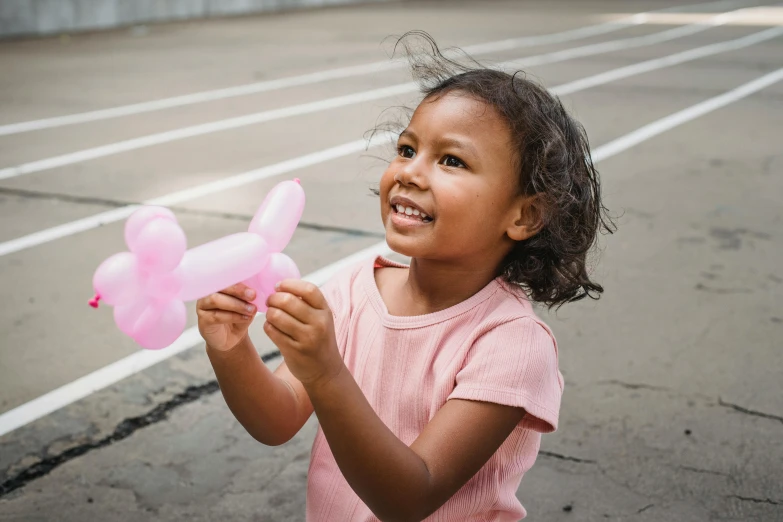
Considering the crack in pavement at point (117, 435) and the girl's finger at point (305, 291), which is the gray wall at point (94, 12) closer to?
the crack in pavement at point (117, 435)

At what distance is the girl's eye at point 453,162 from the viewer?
1.61m

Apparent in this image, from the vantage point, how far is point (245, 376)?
62.8 inches

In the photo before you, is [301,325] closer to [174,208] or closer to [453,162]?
[453,162]

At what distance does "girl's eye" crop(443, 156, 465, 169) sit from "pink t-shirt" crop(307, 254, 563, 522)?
240mm

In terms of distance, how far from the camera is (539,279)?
177cm

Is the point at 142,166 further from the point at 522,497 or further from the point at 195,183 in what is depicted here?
the point at 522,497

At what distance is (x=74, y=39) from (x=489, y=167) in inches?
468

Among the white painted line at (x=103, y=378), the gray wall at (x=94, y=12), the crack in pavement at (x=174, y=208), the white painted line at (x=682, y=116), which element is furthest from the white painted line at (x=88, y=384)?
the gray wall at (x=94, y=12)

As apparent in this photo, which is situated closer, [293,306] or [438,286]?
[293,306]

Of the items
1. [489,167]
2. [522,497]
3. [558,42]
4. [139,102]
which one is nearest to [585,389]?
[522,497]

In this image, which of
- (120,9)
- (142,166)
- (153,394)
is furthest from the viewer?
(120,9)

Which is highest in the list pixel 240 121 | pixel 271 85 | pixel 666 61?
pixel 240 121

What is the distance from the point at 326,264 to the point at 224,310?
2711mm

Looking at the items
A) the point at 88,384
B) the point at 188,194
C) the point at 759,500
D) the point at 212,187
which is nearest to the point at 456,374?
the point at 759,500
